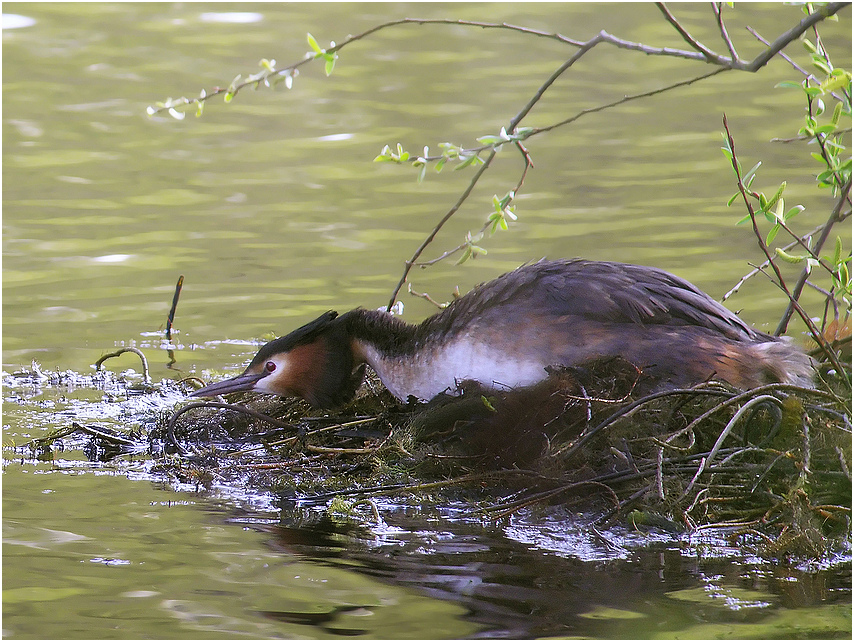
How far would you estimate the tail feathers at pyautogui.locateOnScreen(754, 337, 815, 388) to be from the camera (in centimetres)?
457

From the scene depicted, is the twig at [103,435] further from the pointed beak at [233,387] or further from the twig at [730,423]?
the twig at [730,423]

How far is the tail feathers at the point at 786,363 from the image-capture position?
4.57 metres

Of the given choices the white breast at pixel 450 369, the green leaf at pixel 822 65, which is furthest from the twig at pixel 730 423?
the green leaf at pixel 822 65

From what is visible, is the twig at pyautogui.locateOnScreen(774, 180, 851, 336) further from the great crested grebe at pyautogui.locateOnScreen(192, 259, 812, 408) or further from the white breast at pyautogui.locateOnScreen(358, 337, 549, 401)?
the white breast at pyautogui.locateOnScreen(358, 337, 549, 401)

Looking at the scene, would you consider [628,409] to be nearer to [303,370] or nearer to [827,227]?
[827,227]

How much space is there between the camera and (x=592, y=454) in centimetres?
440

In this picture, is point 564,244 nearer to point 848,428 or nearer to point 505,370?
point 505,370

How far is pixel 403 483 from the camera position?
4594 millimetres

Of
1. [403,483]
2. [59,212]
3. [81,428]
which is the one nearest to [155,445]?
[81,428]

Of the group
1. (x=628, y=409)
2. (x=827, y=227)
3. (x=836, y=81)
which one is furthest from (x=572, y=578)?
(x=827, y=227)

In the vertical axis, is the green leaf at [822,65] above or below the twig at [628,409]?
above

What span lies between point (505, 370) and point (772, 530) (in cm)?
130

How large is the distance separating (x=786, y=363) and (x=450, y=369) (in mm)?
1374

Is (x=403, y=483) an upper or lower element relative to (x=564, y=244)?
lower
